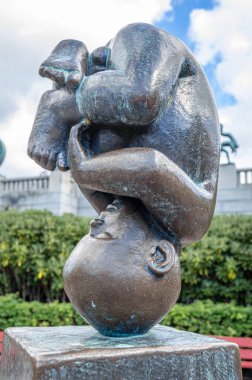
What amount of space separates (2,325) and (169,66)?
4.01 meters

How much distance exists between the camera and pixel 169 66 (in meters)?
2.14

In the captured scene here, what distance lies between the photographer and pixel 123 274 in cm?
197

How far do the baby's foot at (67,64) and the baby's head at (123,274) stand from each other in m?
0.68

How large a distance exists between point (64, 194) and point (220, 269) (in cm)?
672

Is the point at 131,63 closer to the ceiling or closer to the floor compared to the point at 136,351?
closer to the ceiling

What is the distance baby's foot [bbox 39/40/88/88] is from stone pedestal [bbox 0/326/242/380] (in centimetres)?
123

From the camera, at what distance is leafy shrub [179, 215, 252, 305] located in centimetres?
568

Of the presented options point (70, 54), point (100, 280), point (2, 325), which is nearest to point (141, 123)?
point (70, 54)

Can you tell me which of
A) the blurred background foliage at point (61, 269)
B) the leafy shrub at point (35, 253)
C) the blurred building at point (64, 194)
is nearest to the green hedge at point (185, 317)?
the blurred background foliage at point (61, 269)

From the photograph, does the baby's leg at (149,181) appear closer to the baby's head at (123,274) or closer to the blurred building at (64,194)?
the baby's head at (123,274)

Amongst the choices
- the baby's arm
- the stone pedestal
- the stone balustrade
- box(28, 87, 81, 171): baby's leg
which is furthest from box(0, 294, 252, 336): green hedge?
the stone balustrade

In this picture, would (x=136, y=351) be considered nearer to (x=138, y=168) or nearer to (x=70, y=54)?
(x=138, y=168)

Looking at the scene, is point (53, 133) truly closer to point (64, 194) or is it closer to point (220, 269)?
point (220, 269)

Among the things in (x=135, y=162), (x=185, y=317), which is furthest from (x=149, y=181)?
(x=185, y=317)
